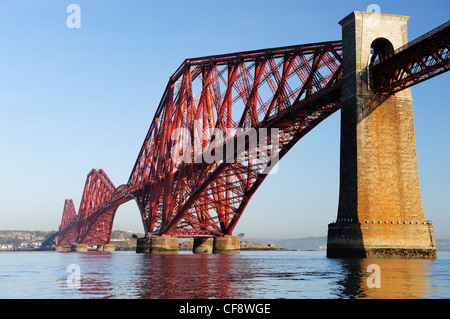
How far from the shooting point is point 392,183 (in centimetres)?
3622

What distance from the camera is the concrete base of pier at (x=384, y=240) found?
34.2 meters

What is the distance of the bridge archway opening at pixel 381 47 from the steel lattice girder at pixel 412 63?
5.43 feet

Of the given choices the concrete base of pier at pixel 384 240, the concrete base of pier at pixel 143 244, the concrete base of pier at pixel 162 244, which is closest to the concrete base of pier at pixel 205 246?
the concrete base of pier at pixel 162 244

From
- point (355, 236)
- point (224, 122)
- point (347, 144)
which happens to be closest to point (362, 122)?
point (347, 144)

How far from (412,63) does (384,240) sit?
38.4ft

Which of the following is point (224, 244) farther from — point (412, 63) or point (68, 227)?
point (68, 227)

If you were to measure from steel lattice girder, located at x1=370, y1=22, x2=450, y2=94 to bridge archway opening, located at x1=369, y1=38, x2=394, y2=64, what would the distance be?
166cm

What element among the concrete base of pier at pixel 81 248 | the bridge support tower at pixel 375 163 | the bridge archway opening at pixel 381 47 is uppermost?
the bridge archway opening at pixel 381 47

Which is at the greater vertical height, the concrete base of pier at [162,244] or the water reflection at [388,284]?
the water reflection at [388,284]

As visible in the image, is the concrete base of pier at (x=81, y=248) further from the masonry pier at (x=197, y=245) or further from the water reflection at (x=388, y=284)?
the water reflection at (x=388, y=284)

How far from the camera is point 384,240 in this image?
34594 millimetres
